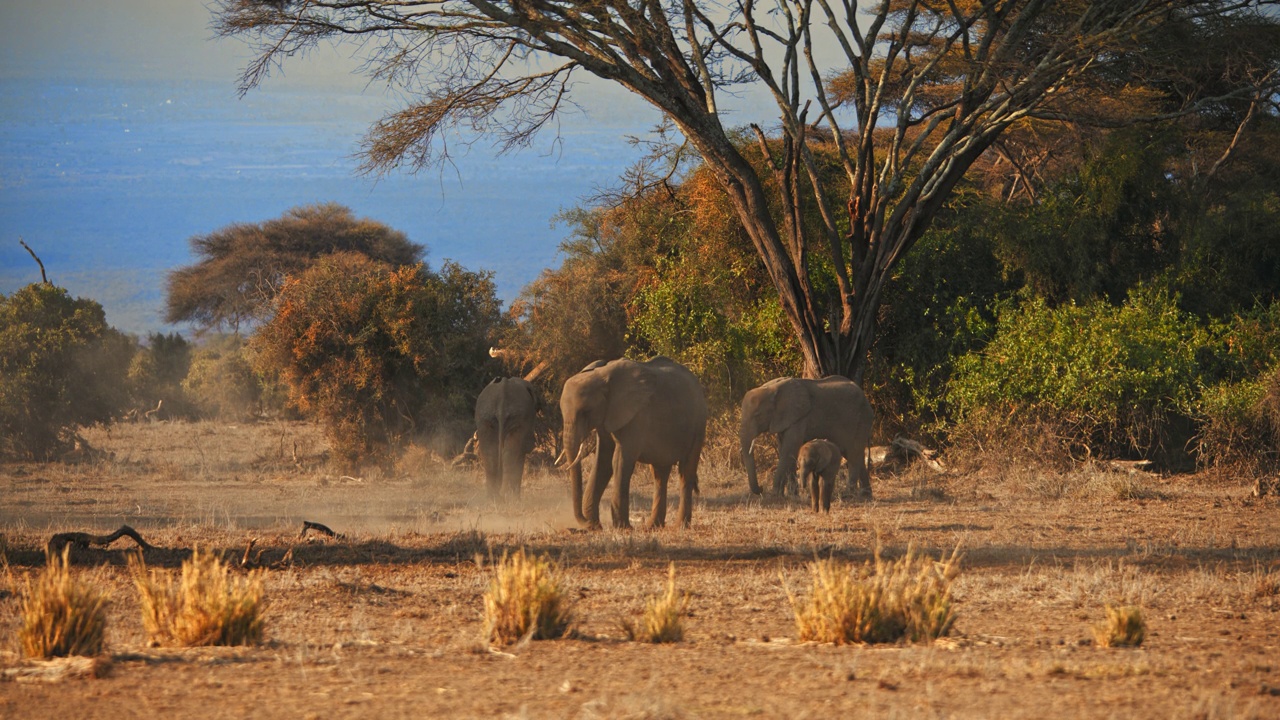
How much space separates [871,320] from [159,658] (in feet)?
47.7

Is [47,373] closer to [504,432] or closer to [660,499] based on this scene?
[504,432]

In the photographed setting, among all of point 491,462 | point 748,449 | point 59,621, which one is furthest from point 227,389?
point 59,621

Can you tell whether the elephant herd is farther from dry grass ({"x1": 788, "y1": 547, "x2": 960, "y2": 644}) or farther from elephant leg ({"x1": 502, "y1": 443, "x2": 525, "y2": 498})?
dry grass ({"x1": 788, "y1": 547, "x2": 960, "y2": 644})

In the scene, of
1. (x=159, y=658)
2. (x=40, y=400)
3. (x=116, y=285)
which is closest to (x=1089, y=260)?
(x=159, y=658)

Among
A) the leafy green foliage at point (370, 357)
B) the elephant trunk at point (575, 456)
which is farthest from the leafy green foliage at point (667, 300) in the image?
the elephant trunk at point (575, 456)

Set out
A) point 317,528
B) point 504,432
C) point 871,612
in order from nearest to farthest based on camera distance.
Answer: point 871,612, point 317,528, point 504,432

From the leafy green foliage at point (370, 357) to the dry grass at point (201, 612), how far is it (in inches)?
622

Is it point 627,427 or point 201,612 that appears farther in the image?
point 627,427

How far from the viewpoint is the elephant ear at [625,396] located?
1365 cm

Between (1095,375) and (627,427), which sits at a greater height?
(1095,375)

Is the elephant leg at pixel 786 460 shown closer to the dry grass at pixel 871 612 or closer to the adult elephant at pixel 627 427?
the adult elephant at pixel 627 427

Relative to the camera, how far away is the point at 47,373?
26.0 m

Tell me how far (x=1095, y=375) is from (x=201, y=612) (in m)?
14.6

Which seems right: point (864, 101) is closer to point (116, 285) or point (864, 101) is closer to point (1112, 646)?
point (1112, 646)
